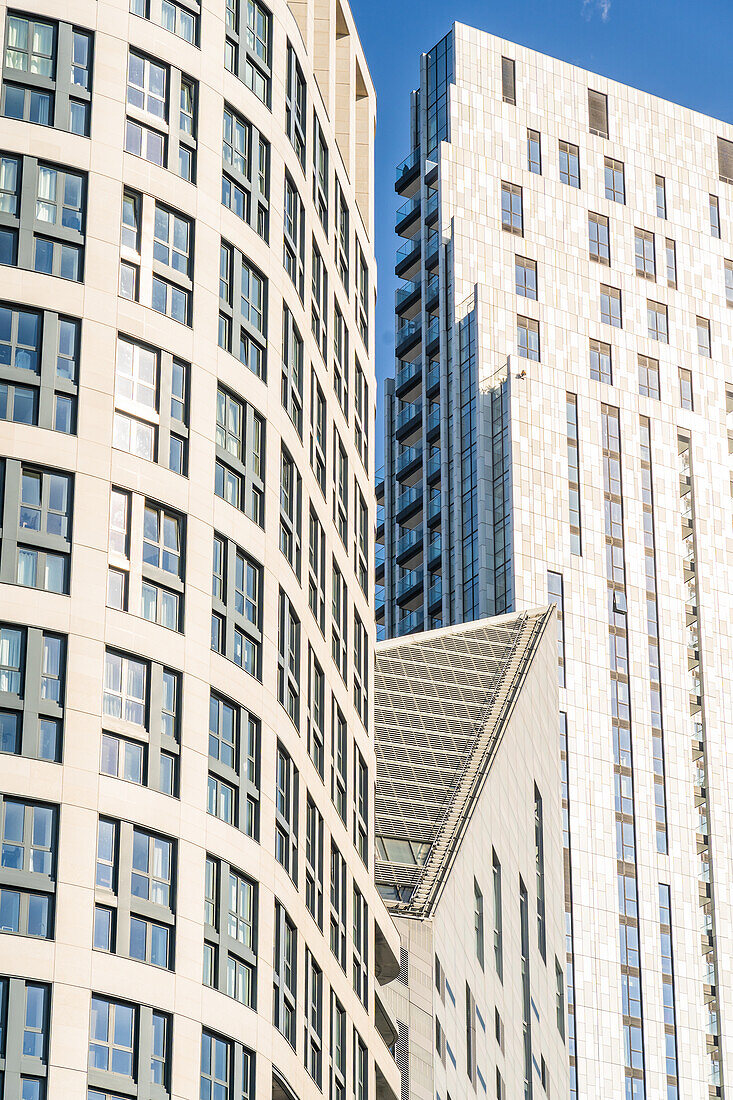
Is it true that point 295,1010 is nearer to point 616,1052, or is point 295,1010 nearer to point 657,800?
point 616,1052

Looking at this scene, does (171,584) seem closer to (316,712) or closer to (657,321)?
(316,712)

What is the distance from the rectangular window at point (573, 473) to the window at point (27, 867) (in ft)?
338

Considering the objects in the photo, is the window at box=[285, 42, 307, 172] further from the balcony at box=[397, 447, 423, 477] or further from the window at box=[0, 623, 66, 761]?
the balcony at box=[397, 447, 423, 477]

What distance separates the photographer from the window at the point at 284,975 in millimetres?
57500

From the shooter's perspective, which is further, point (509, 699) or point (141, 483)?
point (509, 699)

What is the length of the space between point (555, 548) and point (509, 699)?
133 ft

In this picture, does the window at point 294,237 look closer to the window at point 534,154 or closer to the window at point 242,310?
the window at point 242,310

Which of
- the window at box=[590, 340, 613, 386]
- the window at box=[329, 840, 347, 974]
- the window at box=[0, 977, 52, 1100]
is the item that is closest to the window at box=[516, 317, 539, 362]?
the window at box=[590, 340, 613, 386]

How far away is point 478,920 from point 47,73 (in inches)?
1754

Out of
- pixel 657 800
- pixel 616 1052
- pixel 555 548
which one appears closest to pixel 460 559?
pixel 555 548

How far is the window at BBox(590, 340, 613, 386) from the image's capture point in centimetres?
16175

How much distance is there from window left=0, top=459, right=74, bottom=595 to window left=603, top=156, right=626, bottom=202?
122 m

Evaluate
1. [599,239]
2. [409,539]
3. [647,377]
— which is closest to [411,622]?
[409,539]

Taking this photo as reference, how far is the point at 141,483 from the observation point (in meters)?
56.8
